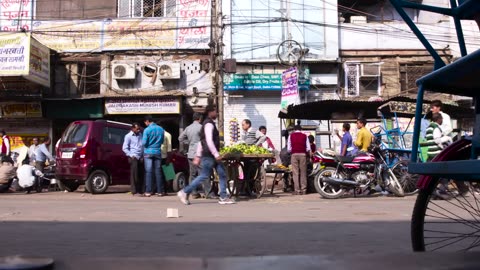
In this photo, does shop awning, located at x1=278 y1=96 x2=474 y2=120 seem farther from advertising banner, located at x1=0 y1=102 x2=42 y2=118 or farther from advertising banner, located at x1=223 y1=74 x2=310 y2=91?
advertising banner, located at x1=0 y1=102 x2=42 y2=118

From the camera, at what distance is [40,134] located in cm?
1870

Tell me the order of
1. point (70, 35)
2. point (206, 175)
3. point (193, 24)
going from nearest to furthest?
1. point (206, 175)
2. point (193, 24)
3. point (70, 35)

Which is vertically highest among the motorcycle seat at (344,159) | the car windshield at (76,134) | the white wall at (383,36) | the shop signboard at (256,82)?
the white wall at (383,36)

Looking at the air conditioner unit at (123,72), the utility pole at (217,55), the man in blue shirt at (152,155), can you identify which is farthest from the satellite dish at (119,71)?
the man in blue shirt at (152,155)

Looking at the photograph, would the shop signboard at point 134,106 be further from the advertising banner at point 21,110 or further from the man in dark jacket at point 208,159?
the man in dark jacket at point 208,159

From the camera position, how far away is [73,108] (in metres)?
18.3

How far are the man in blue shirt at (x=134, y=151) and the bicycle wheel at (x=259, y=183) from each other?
2.84m

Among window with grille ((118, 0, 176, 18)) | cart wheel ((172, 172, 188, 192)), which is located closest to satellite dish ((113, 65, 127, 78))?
window with grille ((118, 0, 176, 18))

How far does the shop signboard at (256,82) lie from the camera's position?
58.2 feet

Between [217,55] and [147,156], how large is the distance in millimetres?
6964

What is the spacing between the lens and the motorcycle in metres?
10.4

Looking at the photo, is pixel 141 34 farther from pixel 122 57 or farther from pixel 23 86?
pixel 23 86

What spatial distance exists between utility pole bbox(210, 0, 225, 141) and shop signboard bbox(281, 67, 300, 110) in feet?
7.89

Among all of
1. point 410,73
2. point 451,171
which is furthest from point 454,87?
point 410,73
